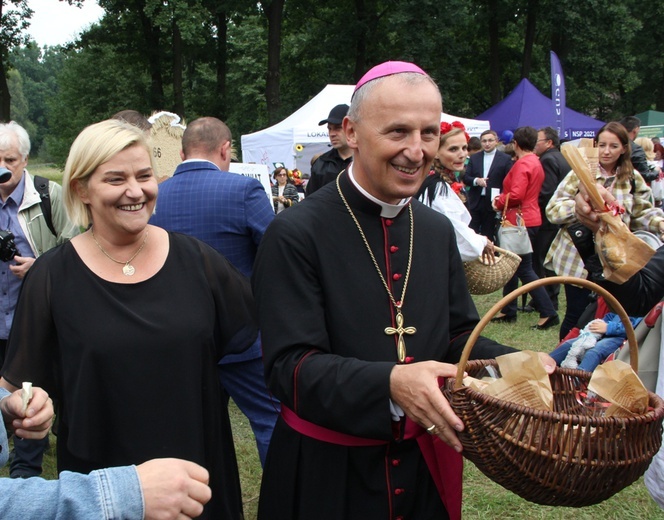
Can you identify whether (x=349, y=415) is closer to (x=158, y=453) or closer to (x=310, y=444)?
(x=310, y=444)

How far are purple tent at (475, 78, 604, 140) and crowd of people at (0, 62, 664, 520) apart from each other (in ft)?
53.5

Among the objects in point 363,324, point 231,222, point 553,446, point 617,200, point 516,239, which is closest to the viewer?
point 553,446

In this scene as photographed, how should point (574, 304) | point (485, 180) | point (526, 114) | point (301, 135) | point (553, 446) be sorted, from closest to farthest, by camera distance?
point (553, 446)
point (574, 304)
point (485, 180)
point (301, 135)
point (526, 114)

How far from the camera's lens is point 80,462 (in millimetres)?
2299

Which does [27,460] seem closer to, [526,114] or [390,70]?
[390,70]

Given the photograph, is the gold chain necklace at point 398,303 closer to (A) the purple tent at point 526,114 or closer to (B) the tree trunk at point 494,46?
(A) the purple tent at point 526,114

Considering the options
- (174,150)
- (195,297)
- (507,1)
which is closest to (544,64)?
(507,1)

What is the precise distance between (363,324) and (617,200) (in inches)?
135

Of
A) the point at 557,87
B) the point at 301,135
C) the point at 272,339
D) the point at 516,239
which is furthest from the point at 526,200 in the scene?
the point at 557,87

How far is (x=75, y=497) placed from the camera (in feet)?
4.11

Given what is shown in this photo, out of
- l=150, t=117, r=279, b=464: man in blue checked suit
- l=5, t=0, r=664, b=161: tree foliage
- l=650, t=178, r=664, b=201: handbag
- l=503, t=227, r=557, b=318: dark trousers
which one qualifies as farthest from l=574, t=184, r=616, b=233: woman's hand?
l=5, t=0, r=664, b=161: tree foliage

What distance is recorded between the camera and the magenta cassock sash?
184cm

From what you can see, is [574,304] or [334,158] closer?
[574,304]

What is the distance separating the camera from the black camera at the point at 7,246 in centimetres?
368
